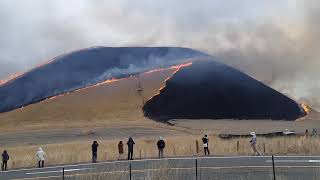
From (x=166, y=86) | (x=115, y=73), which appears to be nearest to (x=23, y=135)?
(x=166, y=86)

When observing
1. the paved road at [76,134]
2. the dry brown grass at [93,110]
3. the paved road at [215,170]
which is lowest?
the paved road at [215,170]

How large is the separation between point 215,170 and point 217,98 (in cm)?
12137

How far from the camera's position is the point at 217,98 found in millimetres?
149750

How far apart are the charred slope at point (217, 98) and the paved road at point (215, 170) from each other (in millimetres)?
96159

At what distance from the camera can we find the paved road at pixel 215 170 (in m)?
26.5

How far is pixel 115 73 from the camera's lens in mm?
180625

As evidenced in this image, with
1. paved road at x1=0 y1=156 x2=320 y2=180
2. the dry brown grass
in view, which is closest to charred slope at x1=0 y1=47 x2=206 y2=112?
the dry brown grass

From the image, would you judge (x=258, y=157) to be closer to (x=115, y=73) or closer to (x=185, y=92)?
(x=185, y=92)

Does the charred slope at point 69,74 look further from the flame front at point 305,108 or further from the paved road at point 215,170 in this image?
the paved road at point 215,170

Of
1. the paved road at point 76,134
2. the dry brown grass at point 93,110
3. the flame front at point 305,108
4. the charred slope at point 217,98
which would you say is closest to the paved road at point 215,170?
the paved road at point 76,134

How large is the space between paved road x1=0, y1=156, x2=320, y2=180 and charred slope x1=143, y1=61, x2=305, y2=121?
96.2 metres

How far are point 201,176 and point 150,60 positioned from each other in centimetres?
16924

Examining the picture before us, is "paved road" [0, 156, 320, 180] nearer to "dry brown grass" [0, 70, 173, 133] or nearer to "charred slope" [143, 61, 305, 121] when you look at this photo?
"dry brown grass" [0, 70, 173, 133]

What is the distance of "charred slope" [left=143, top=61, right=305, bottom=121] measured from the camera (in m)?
141
